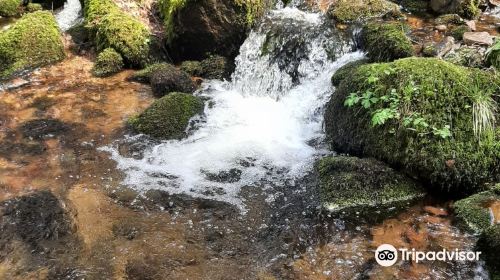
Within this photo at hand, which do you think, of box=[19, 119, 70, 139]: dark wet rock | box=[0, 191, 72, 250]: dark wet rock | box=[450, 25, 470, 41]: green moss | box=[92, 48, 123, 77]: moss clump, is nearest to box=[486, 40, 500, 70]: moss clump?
box=[450, 25, 470, 41]: green moss

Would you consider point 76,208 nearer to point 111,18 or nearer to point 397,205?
point 397,205

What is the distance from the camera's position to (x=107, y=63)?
8.98 m

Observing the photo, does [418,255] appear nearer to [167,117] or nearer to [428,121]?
[428,121]

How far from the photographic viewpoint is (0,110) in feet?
24.5

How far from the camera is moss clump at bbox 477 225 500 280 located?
432cm

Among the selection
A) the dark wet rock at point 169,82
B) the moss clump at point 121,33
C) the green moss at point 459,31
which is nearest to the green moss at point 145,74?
the dark wet rock at point 169,82

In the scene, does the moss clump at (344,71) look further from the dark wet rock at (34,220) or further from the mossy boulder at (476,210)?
the dark wet rock at (34,220)

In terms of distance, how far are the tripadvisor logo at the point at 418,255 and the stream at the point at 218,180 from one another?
0.25 feet

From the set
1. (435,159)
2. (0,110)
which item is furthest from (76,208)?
(435,159)

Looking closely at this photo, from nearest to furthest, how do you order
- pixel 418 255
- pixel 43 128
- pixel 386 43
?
1. pixel 418 255
2. pixel 43 128
3. pixel 386 43

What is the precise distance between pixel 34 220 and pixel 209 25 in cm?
532

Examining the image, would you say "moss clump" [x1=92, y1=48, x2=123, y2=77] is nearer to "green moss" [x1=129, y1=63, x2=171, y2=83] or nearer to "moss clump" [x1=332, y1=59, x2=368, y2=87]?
"green moss" [x1=129, y1=63, x2=171, y2=83]

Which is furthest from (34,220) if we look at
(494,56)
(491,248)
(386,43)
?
(494,56)

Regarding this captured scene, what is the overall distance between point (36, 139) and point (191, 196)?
2756mm
